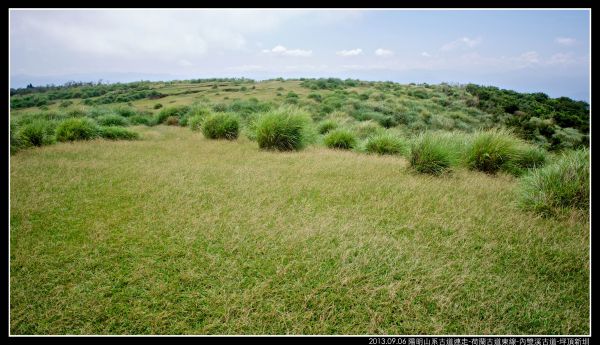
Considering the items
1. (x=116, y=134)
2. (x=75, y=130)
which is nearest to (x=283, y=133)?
(x=116, y=134)

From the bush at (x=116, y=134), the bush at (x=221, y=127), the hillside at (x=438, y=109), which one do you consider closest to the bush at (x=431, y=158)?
the bush at (x=221, y=127)

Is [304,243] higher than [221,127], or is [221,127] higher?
[221,127]

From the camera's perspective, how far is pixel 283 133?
33.8 feet

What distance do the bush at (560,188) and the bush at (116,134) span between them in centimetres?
1317

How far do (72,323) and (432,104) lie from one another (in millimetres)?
34591

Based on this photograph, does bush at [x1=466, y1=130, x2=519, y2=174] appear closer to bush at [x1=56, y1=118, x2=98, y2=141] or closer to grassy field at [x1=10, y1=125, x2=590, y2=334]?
grassy field at [x1=10, y1=125, x2=590, y2=334]

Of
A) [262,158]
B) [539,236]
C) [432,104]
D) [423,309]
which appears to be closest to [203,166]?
[262,158]

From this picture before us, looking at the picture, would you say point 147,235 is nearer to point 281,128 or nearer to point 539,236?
point 539,236

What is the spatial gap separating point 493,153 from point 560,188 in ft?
9.82

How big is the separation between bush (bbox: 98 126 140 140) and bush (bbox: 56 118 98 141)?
1.16 ft

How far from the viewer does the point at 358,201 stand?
5492 mm

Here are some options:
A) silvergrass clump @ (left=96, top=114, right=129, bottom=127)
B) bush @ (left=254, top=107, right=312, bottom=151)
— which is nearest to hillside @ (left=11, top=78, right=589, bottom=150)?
silvergrass clump @ (left=96, top=114, right=129, bottom=127)

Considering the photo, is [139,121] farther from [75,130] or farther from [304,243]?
[304,243]
